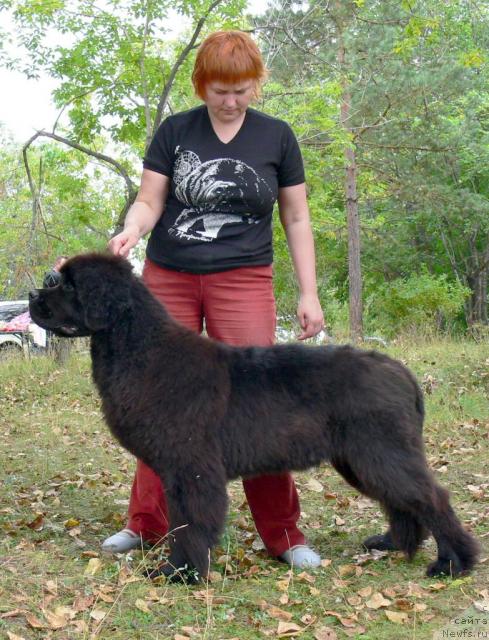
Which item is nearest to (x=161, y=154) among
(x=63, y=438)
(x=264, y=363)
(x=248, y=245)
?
(x=248, y=245)

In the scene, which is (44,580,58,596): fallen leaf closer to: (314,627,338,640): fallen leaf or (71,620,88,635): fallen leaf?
(71,620,88,635): fallen leaf

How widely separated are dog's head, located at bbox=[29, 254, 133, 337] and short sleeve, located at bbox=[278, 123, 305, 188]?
1.14 metres

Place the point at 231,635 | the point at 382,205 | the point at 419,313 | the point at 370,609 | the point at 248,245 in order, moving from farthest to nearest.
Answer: the point at 382,205
the point at 419,313
the point at 248,245
the point at 370,609
the point at 231,635

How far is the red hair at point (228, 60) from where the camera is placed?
4.38m

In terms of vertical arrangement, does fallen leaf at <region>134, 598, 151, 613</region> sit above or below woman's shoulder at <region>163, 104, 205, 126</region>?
below

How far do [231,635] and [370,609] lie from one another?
0.76 meters

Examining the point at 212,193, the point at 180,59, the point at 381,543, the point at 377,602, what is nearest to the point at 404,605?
the point at 377,602

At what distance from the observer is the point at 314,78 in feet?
73.6

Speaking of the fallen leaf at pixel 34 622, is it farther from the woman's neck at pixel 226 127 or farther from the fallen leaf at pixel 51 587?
the woman's neck at pixel 226 127

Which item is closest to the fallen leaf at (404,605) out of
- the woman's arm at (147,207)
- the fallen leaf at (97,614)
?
the fallen leaf at (97,614)

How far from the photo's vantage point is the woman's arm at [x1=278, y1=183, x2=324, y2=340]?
4.91 meters

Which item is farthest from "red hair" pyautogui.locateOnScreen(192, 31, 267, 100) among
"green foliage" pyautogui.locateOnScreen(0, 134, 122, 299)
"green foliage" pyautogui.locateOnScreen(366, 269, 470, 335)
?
"green foliage" pyautogui.locateOnScreen(366, 269, 470, 335)

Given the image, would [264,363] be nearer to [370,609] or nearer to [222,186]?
[222,186]

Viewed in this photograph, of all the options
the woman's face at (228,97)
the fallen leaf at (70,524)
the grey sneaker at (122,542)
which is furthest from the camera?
the fallen leaf at (70,524)
